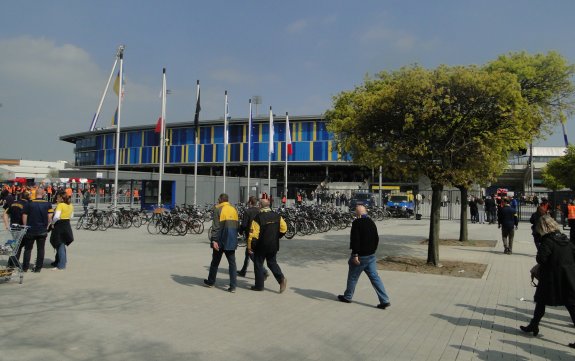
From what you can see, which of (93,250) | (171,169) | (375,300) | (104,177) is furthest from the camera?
(171,169)

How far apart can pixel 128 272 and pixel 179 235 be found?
331 inches

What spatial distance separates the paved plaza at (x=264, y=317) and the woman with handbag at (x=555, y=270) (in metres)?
0.53

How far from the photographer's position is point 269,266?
306 inches

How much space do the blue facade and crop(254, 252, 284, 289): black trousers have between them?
159 ft

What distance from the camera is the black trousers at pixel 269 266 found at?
7781mm

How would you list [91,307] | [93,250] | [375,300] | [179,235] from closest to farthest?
[91,307], [375,300], [93,250], [179,235]

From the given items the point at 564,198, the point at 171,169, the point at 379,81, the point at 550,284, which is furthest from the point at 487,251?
the point at 171,169

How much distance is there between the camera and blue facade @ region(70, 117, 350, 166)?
61938 mm

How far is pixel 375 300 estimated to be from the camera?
746 cm

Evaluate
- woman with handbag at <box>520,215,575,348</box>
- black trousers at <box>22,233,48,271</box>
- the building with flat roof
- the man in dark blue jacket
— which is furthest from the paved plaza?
the building with flat roof

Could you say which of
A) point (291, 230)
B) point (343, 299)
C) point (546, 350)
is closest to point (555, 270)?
point (546, 350)

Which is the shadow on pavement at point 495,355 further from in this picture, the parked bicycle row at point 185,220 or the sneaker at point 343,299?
the parked bicycle row at point 185,220

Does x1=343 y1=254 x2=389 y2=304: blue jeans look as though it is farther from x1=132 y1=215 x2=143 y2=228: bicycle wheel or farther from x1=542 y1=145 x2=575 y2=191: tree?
x1=542 y1=145 x2=575 y2=191: tree

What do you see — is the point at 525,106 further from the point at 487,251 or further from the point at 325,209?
the point at 325,209
